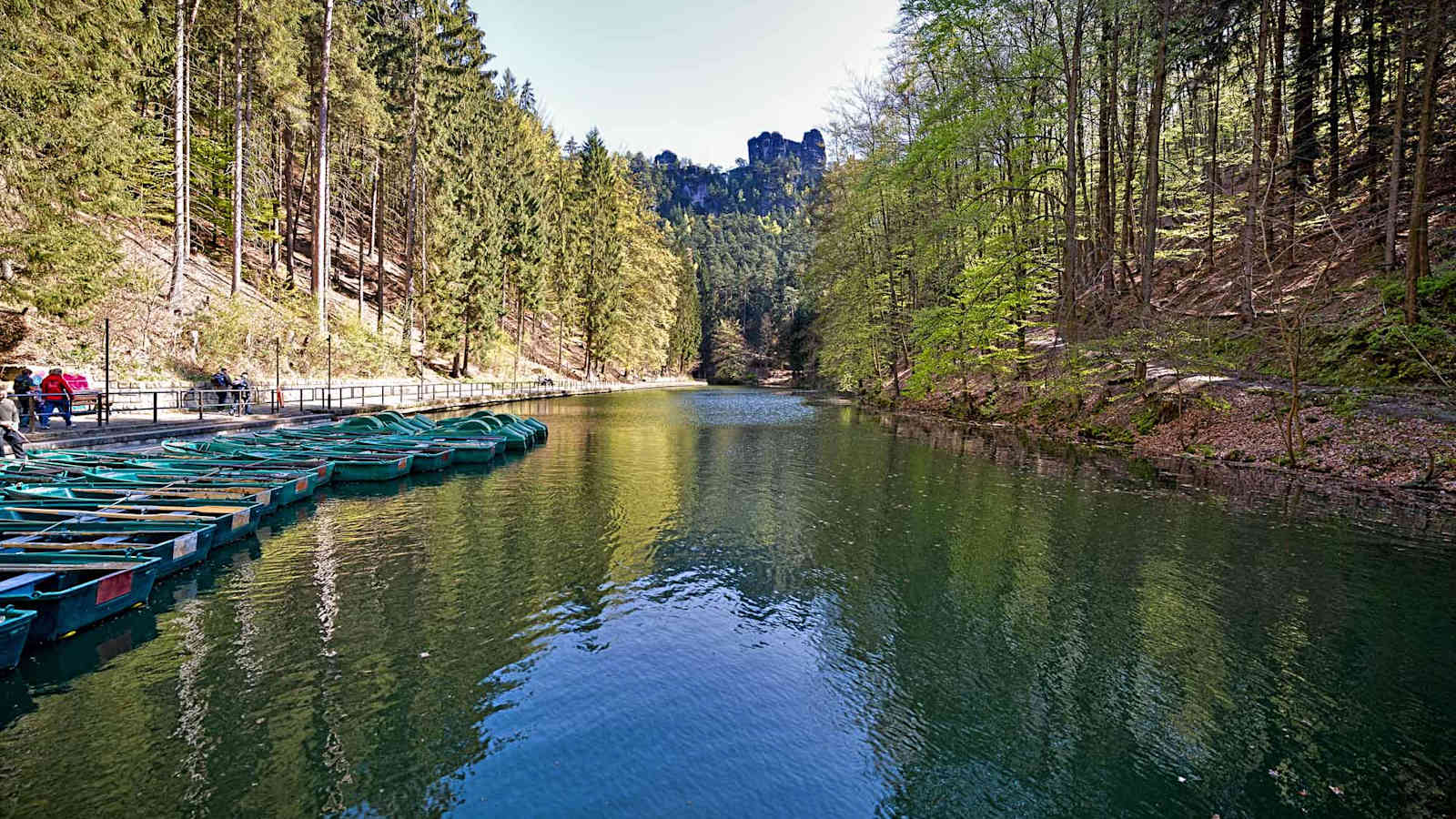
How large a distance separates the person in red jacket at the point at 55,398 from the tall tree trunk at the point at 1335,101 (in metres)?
41.1

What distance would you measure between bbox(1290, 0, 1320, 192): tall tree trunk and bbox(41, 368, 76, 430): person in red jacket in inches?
1484

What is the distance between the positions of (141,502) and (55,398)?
1057cm

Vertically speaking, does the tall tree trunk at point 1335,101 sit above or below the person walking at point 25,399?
above

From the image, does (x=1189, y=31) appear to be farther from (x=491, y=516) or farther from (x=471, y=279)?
(x=471, y=279)

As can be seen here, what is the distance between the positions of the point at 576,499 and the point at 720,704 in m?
9.82

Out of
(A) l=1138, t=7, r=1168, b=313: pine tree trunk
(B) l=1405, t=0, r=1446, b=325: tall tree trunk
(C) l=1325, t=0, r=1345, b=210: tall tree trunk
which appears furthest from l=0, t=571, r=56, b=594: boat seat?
(C) l=1325, t=0, r=1345, b=210: tall tree trunk

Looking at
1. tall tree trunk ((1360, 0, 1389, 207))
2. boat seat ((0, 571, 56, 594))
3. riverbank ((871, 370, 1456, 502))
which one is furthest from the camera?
tall tree trunk ((1360, 0, 1389, 207))

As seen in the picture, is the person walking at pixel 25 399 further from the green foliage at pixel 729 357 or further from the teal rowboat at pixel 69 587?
the green foliage at pixel 729 357

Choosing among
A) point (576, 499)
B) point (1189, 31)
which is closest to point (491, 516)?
point (576, 499)

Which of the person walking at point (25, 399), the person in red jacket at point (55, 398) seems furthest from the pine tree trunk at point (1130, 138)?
the person in red jacket at point (55, 398)

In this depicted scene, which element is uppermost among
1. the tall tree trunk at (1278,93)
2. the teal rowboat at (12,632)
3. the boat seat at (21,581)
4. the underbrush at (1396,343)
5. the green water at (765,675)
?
the tall tree trunk at (1278,93)

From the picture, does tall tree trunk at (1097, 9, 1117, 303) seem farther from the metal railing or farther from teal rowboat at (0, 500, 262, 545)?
the metal railing

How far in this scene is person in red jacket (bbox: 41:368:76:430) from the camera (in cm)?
1770

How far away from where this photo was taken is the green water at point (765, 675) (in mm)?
5207
